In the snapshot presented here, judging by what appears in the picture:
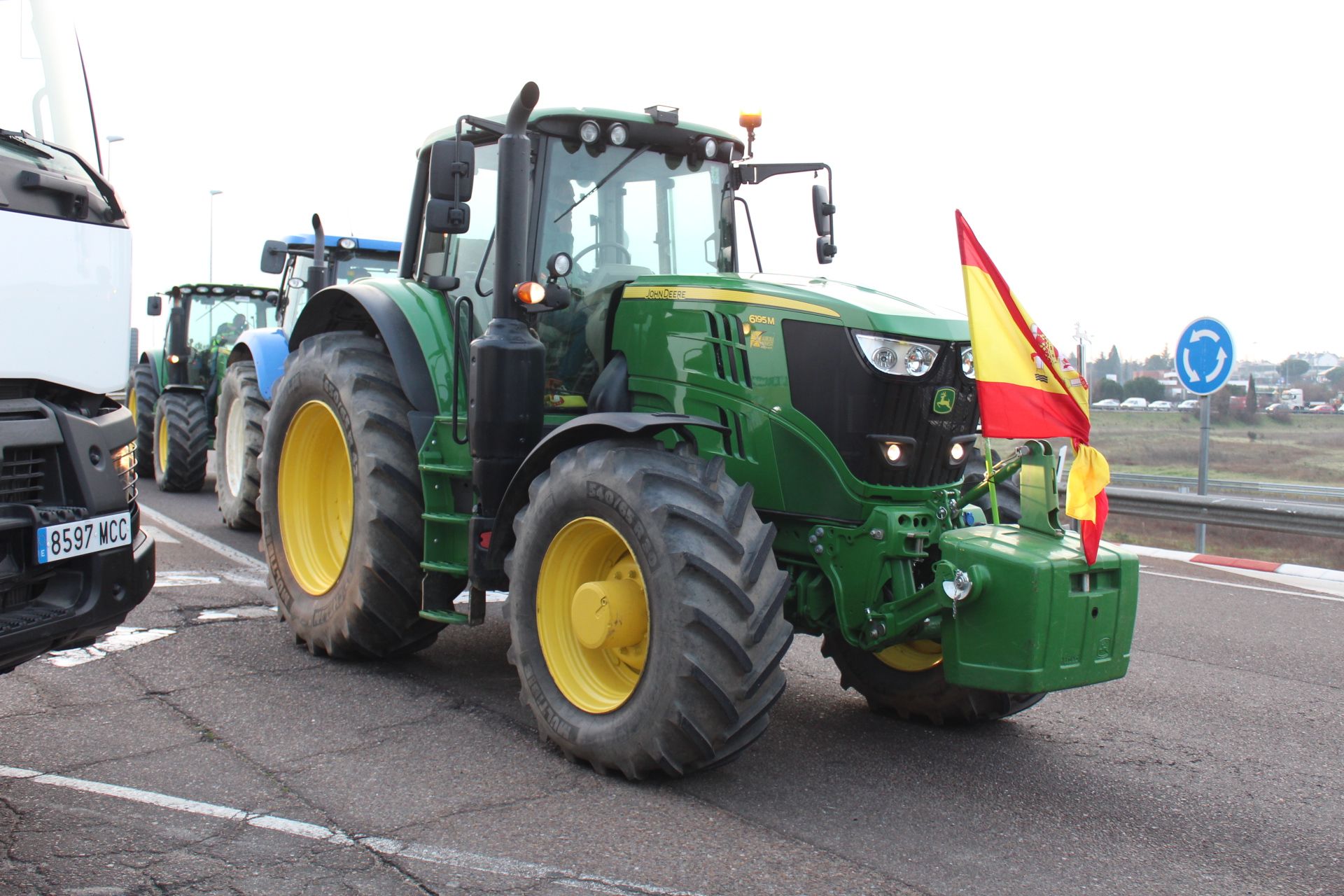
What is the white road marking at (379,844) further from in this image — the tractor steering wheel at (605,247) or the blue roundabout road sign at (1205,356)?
the blue roundabout road sign at (1205,356)

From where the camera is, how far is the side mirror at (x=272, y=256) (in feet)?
39.6

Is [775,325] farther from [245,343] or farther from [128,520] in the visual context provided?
[245,343]

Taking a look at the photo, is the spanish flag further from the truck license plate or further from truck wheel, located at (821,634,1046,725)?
the truck license plate

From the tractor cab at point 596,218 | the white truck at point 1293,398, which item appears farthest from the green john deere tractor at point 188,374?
the white truck at point 1293,398

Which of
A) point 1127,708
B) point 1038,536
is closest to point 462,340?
point 1038,536

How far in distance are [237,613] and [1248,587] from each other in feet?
24.1

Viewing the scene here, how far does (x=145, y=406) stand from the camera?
15.0 meters

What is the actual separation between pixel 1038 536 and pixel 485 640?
130 inches

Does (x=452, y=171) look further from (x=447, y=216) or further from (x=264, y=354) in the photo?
(x=264, y=354)

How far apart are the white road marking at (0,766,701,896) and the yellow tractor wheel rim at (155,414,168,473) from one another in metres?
10.1

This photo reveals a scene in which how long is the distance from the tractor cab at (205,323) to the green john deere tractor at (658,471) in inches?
347

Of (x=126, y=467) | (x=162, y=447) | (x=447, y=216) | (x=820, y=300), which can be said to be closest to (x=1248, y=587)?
(x=820, y=300)

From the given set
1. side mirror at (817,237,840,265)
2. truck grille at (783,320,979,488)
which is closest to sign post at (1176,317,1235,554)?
side mirror at (817,237,840,265)

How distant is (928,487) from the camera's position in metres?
4.80
